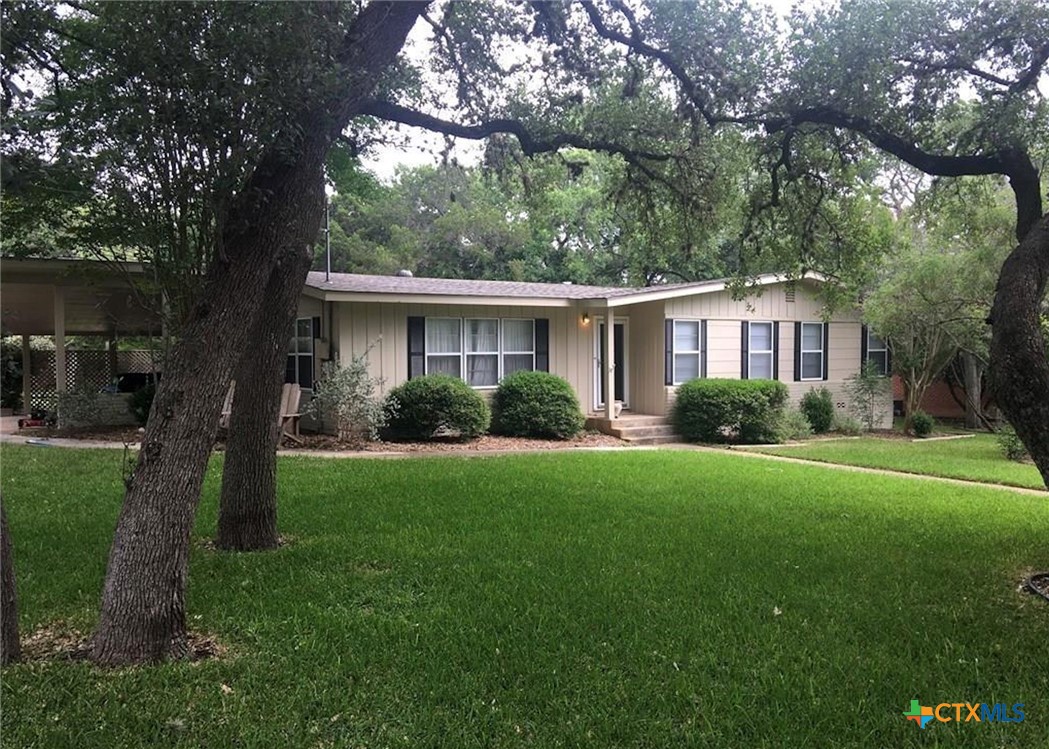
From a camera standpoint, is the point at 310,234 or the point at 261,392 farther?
the point at 261,392

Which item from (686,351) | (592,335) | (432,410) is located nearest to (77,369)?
(432,410)

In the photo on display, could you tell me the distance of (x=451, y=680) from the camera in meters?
3.43

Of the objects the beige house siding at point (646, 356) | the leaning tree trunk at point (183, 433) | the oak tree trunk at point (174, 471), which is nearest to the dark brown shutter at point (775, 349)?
the beige house siding at point (646, 356)

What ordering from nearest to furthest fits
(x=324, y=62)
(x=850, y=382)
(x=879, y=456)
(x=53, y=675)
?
(x=53, y=675) < (x=324, y=62) < (x=879, y=456) < (x=850, y=382)

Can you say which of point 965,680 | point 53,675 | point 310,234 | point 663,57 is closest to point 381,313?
point 663,57

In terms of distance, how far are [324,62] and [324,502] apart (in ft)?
14.6

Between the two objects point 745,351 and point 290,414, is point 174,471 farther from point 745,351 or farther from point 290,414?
point 745,351

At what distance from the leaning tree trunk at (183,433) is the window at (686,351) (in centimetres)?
1178

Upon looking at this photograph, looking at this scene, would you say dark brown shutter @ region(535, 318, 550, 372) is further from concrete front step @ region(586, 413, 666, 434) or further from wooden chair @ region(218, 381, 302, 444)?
wooden chair @ region(218, 381, 302, 444)

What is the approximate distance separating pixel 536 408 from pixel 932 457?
6505 millimetres

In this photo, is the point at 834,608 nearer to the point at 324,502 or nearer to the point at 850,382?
the point at 324,502

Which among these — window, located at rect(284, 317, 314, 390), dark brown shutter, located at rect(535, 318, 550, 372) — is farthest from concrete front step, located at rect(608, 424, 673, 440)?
window, located at rect(284, 317, 314, 390)

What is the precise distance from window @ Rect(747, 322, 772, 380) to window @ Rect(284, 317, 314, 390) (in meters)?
8.98

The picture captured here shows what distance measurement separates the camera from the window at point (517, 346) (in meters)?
14.4
